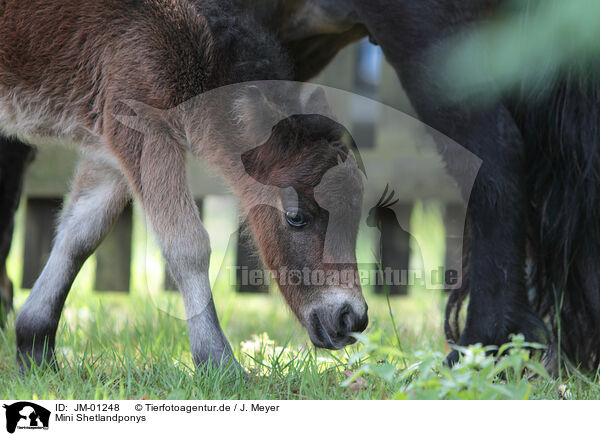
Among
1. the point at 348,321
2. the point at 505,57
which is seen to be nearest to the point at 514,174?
the point at 505,57

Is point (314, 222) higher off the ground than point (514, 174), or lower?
lower

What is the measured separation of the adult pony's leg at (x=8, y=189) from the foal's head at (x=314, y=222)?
147 cm

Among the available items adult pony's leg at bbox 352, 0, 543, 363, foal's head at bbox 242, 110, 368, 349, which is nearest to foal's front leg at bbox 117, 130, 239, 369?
foal's head at bbox 242, 110, 368, 349

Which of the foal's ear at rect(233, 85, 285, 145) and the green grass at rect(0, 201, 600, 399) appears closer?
the green grass at rect(0, 201, 600, 399)

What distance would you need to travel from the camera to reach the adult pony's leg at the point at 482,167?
2.32 m

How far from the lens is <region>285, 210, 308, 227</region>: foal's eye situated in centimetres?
240

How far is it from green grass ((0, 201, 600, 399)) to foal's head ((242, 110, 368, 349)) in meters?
0.15

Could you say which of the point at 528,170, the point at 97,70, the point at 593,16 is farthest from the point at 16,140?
the point at 593,16

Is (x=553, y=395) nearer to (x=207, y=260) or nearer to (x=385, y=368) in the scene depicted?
(x=385, y=368)

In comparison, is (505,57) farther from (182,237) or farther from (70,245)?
(70,245)

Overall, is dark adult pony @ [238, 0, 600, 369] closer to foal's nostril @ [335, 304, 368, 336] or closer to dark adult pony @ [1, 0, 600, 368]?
dark adult pony @ [1, 0, 600, 368]

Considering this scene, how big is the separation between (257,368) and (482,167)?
1.16 m

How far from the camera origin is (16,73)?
256 cm
